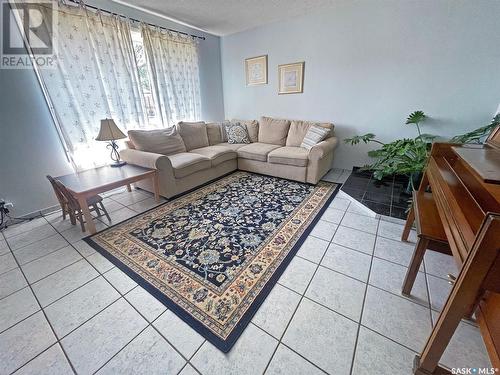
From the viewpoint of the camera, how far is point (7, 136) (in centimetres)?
216

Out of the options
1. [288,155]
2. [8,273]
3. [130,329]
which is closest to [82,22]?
[8,273]

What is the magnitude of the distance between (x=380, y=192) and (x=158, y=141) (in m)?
3.08

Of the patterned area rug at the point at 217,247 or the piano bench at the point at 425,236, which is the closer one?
the piano bench at the point at 425,236

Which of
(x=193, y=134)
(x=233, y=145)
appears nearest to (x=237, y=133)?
(x=233, y=145)

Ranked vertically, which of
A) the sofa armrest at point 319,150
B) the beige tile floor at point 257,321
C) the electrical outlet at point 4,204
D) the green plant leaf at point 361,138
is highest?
the green plant leaf at point 361,138

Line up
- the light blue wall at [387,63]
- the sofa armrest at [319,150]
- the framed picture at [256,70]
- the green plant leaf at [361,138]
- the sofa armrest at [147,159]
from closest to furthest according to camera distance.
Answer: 1. the light blue wall at [387,63]
2. the sofa armrest at [147,159]
3. the sofa armrest at [319,150]
4. the green plant leaf at [361,138]
5. the framed picture at [256,70]

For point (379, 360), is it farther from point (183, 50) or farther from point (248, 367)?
point (183, 50)

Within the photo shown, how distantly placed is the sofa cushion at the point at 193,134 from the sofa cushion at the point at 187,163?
1.48 ft

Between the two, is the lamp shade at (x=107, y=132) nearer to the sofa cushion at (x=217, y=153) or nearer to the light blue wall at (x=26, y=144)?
the light blue wall at (x=26, y=144)

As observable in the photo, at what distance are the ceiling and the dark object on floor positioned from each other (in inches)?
97.7

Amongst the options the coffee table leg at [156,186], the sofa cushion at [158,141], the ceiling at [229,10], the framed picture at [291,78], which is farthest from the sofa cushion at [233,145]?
the ceiling at [229,10]

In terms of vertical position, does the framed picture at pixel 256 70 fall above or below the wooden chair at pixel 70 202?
above

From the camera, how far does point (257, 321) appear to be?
122 cm

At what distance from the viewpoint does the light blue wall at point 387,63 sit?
240 cm
